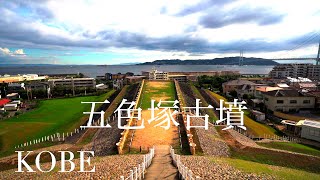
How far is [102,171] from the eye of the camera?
15.2m

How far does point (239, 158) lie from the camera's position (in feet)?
66.2

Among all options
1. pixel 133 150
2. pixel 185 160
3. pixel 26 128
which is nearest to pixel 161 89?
pixel 26 128

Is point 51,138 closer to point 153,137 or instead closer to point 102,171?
point 153,137

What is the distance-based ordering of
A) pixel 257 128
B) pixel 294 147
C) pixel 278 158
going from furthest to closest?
1. pixel 257 128
2. pixel 294 147
3. pixel 278 158

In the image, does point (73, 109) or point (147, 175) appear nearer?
point (147, 175)

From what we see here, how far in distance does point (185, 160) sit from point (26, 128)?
27.1 meters

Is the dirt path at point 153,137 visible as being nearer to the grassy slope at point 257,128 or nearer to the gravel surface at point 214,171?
the gravel surface at point 214,171

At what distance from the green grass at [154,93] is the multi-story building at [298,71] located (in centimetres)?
9167

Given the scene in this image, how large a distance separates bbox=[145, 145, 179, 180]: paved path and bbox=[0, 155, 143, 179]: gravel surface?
4.02 feet

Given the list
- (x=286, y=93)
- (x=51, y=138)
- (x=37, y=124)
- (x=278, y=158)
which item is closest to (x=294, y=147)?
(x=278, y=158)

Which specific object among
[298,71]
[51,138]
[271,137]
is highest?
[298,71]

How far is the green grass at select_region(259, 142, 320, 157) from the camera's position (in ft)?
81.8

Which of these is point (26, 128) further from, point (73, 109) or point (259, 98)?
point (259, 98)

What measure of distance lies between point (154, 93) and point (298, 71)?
4198 inches
